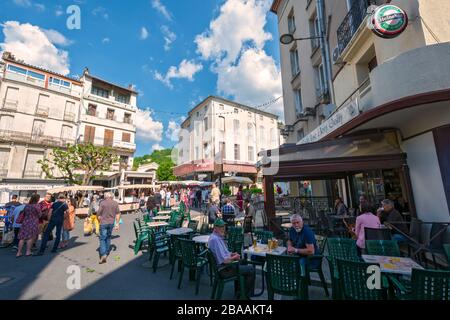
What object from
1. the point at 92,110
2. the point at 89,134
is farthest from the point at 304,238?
the point at 92,110

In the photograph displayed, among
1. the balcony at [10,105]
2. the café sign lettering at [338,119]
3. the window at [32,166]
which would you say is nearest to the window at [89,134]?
the window at [32,166]

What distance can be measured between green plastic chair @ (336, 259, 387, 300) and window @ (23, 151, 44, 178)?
30472 mm

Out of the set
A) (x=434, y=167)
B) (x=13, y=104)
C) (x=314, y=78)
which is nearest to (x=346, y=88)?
(x=314, y=78)

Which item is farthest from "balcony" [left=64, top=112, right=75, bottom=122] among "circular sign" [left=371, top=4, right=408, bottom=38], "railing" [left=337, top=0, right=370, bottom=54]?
"circular sign" [left=371, top=4, right=408, bottom=38]

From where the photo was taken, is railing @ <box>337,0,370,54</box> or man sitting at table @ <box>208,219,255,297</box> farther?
railing @ <box>337,0,370,54</box>

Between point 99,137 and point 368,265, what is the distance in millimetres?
31389

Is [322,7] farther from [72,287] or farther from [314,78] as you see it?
[72,287]

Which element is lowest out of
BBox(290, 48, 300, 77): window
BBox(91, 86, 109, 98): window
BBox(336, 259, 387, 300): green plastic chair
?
BBox(336, 259, 387, 300): green plastic chair

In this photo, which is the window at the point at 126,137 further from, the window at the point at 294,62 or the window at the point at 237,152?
the window at the point at 294,62

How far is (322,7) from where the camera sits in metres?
11.3

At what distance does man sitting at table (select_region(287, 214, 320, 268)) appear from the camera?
145 inches

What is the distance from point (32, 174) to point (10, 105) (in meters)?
7.94

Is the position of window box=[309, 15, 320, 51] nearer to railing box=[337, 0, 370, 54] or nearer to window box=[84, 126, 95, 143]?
railing box=[337, 0, 370, 54]

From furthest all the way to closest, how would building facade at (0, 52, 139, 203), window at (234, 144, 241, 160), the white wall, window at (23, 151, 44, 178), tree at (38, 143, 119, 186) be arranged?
window at (234, 144, 241, 160)
window at (23, 151, 44, 178)
building facade at (0, 52, 139, 203)
tree at (38, 143, 119, 186)
the white wall
